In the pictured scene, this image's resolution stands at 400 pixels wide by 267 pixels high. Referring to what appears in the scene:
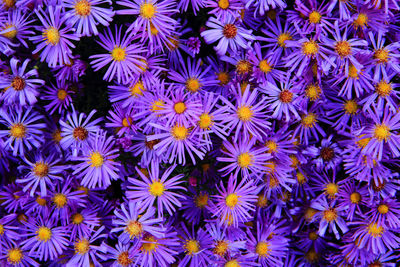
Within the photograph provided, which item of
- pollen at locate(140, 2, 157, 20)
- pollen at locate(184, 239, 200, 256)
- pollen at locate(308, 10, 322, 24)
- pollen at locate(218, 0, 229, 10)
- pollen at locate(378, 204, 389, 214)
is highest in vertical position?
pollen at locate(218, 0, 229, 10)

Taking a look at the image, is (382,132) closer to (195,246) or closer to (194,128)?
(194,128)

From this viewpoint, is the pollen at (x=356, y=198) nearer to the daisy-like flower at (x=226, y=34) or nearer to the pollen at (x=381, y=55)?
the pollen at (x=381, y=55)

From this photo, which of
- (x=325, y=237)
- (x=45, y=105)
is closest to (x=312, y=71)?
(x=325, y=237)

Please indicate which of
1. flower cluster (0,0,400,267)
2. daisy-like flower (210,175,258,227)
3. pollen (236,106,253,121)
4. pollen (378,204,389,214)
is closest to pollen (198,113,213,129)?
flower cluster (0,0,400,267)

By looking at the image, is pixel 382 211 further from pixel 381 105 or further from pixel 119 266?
pixel 119 266

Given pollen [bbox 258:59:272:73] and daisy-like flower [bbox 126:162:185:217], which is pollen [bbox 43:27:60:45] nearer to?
daisy-like flower [bbox 126:162:185:217]

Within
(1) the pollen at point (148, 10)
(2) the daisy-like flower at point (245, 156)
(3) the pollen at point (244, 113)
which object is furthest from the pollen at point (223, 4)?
(2) the daisy-like flower at point (245, 156)
